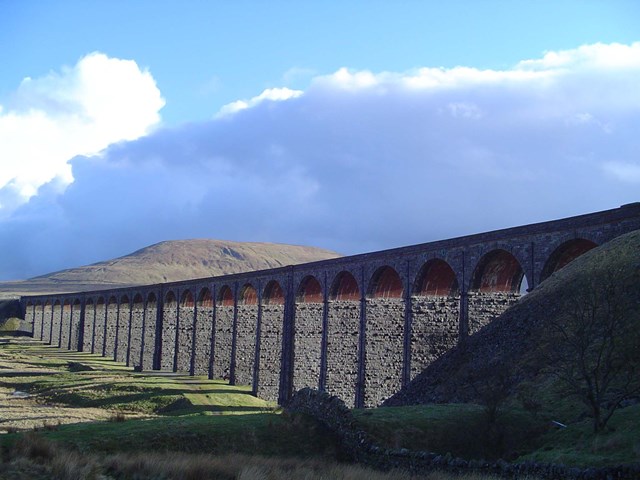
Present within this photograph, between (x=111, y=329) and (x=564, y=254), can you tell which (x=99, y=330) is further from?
(x=564, y=254)

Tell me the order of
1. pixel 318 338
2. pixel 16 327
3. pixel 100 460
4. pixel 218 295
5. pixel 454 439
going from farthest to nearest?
pixel 16 327 < pixel 218 295 < pixel 318 338 < pixel 454 439 < pixel 100 460

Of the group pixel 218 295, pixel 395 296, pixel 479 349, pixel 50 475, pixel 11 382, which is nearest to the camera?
pixel 50 475

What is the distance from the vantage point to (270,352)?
4156 cm

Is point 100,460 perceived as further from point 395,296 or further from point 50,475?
point 395,296

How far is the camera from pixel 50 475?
1098 cm

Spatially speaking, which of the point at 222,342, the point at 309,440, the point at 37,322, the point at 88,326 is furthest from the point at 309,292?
the point at 37,322

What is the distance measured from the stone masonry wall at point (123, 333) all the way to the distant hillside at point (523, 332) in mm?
48162

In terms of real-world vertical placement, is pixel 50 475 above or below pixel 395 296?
below

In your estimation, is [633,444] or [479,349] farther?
[479,349]

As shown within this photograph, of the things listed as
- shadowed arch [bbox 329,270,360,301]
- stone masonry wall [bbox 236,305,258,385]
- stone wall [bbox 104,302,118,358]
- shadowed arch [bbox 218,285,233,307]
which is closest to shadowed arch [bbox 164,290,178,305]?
shadowed arch [bbox 218,285,233,307]

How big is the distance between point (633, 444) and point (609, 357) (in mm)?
2755

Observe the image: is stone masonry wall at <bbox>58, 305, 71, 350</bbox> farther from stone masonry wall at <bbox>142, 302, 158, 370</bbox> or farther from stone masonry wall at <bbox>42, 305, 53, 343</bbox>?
stone masonry wall at <bbox>142, 302, 158, 370</bbox>

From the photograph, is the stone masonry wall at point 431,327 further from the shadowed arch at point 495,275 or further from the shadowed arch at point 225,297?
the shadowed arch at point 225,297

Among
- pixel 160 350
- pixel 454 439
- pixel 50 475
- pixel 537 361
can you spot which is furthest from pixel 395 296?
pixel 160 350
